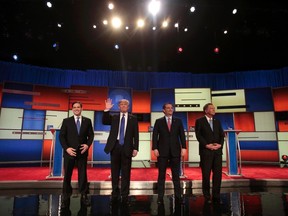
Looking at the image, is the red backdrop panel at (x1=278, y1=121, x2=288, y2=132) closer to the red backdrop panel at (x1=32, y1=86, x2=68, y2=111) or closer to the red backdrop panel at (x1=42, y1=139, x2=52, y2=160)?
the red backdrop panel at (x1=32, y1=86, x2=68, y2=111)

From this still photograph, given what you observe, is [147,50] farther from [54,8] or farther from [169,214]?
[169,214]

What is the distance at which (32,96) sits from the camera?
6375 mm

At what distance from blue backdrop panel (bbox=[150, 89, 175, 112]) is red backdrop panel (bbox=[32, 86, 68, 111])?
2.97 m

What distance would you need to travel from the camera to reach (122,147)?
3.00 meters

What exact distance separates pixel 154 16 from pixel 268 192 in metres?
6.03

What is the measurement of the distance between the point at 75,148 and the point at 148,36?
6.40 m

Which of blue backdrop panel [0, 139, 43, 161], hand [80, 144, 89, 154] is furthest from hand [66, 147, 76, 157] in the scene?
blue backdrop panel [0, 139, 43, 161]

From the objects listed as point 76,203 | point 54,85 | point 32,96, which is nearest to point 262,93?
point 76,203

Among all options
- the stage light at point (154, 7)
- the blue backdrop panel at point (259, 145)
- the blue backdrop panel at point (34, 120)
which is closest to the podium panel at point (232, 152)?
the blue backdrop panel at point (259, 145)

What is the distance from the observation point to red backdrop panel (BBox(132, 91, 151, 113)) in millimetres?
7074

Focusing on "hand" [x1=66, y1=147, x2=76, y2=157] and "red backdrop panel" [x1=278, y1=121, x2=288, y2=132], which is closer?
"hand" [x1=66, y1=147, x2=76, y2=157]

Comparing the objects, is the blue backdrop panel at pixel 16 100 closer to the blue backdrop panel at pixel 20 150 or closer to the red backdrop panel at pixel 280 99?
the blue backdrop panel at pixel 20 150

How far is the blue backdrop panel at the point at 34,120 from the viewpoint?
6215 mm

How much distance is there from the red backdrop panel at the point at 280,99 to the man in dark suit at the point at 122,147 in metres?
5.60
